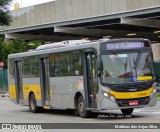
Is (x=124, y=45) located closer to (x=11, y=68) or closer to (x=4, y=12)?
(x=11, y=68)

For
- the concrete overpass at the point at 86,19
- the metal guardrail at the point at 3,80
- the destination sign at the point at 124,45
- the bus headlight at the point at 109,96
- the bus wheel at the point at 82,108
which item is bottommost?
the bus wheel at the point at 82,108

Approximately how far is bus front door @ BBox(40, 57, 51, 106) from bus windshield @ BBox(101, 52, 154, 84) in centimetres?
465

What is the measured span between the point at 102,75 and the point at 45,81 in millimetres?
4950

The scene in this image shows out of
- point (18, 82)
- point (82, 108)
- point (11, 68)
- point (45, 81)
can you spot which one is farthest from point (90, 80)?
point (11, 68)

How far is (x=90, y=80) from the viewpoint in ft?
62.5

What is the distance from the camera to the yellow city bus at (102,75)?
18.3 metres

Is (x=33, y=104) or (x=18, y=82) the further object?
(x=18, y=82)

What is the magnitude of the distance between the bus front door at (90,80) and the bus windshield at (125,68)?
24.1 inches

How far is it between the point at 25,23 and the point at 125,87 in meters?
38.5

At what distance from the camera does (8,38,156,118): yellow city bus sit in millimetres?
18281

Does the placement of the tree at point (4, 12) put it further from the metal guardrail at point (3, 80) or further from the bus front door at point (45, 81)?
the bus front door at point (45, 81)

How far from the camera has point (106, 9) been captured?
45.2 m

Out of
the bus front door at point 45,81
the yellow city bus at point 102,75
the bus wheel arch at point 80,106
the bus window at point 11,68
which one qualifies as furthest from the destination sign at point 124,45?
→ the bus window at point 11,68

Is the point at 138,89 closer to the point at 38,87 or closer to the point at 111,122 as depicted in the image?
the point at 111,122
